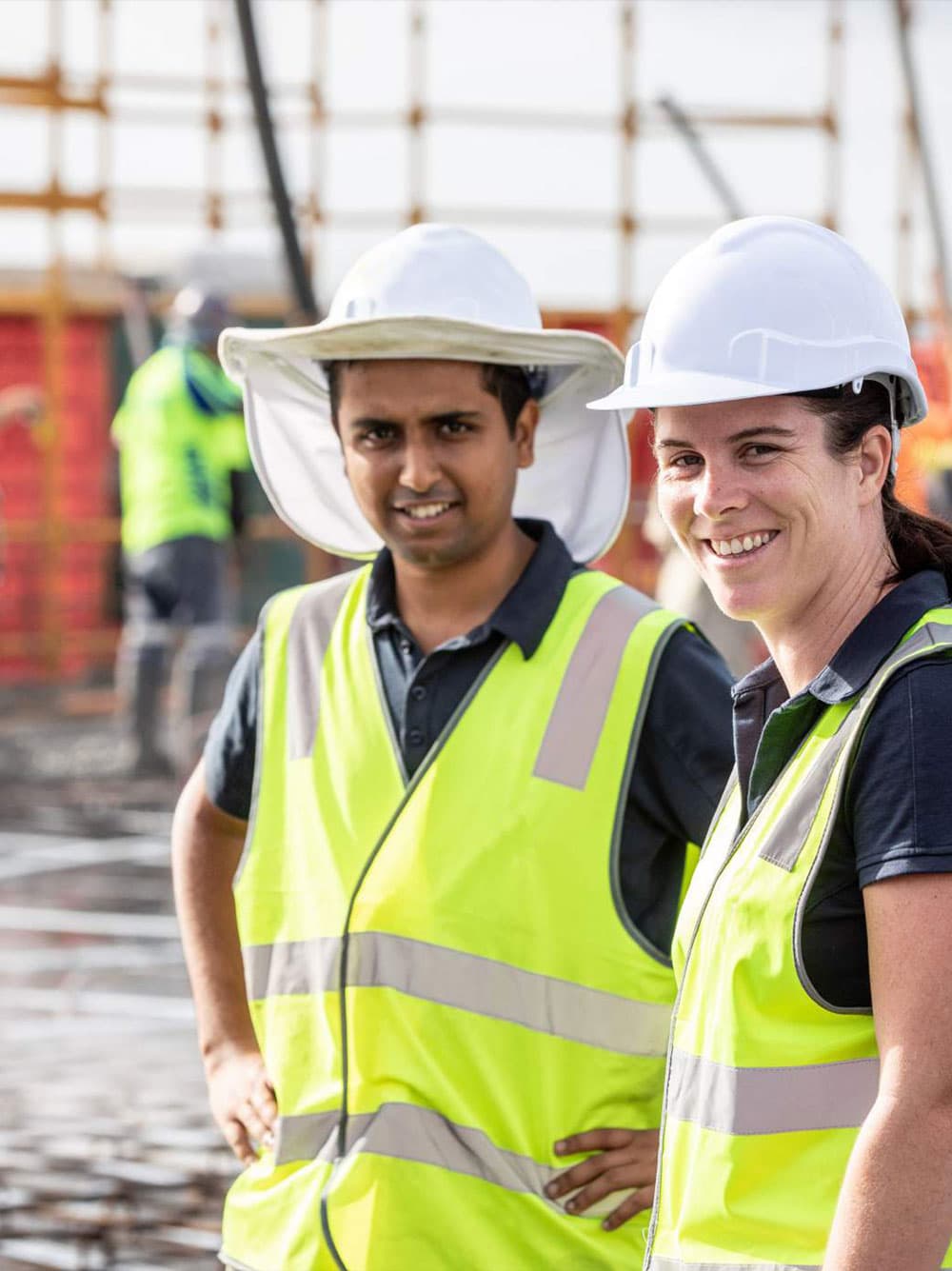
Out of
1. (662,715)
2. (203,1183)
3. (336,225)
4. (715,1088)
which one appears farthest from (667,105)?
(336,225)

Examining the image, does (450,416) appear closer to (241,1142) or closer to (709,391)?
(709,391)

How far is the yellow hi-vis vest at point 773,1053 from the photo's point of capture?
1729 millimetres

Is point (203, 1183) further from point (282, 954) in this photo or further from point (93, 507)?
point (93, 507)

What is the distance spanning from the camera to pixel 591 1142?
238 cm

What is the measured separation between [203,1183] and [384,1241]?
2.44 metres

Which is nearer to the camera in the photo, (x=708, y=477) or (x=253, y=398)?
(x=708, y=477)

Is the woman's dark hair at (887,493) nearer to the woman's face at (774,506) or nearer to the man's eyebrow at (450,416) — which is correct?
the woman's face at (774,506)

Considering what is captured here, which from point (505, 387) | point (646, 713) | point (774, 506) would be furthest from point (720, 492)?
point (505, 387)

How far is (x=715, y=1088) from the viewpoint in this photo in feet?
6.03

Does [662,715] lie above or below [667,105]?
below

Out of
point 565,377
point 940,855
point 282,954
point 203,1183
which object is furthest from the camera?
point 203,1183

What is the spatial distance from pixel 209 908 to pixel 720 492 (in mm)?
1243

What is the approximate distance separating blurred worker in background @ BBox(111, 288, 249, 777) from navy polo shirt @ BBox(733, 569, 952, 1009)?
8.18m

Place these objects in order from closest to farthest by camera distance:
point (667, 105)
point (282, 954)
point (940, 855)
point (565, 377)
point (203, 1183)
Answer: point (940, 855)
point (282, 954)
point (565, 377)
point (203, 1183)
point (667, 105)
